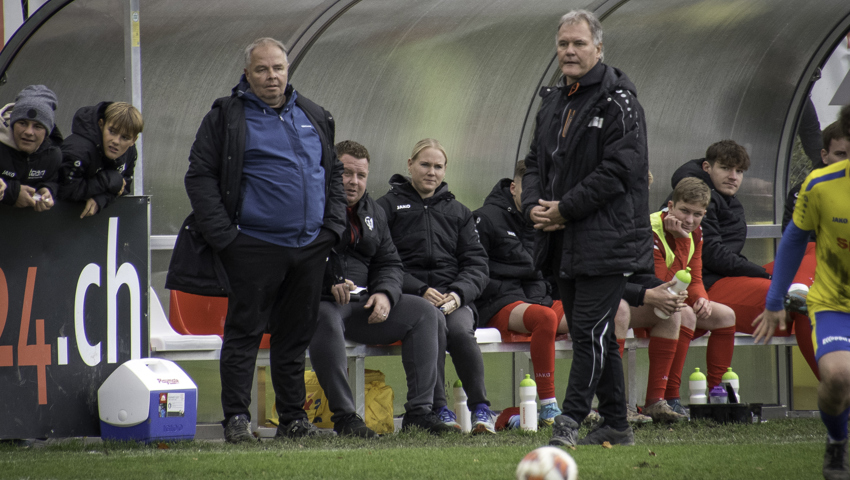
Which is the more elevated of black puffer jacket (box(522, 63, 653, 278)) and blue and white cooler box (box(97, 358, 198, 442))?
black puffer jacket (box(522, 63, 653, 278))

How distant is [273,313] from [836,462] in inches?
120

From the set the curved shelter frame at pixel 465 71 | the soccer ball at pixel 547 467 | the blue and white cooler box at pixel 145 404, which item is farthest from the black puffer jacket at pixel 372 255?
the soccer ball at pixel 547 467

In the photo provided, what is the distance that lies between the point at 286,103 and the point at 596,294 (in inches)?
80.6

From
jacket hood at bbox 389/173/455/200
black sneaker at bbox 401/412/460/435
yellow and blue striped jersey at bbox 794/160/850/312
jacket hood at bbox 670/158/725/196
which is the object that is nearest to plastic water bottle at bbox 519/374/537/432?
black sneaker at bbox 401/412/460/435

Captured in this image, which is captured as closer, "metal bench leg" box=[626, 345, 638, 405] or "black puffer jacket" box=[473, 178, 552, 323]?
"metal bench leg" box=[626, 345, 638, 405]

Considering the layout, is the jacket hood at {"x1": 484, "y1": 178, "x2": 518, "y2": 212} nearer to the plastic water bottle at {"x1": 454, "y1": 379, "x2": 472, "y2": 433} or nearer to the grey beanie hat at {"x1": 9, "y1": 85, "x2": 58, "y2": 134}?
the plastic water bottle at {"x1": 454, "y1": 379, "x2": 472, "y2": 433}

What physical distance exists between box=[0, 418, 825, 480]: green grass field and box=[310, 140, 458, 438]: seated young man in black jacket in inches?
13.2

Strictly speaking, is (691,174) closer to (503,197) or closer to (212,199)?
(503,197)

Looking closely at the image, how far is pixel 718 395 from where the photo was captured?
6828 mm

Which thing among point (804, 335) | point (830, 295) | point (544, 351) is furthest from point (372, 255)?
point (804, 335)

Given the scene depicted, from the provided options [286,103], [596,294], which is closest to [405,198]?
[286,103]

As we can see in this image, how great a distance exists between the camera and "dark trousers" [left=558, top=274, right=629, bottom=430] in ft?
15.6

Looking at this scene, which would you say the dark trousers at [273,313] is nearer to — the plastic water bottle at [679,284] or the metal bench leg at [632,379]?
the plastic water bottle at [679,284]

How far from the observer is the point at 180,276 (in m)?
5.41
